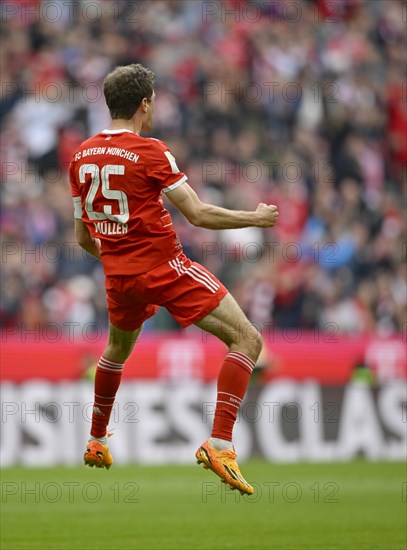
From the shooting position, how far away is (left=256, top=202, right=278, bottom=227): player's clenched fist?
7.52 meters

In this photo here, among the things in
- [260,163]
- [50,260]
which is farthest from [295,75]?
[50,260]

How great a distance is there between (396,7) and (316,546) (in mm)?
15937

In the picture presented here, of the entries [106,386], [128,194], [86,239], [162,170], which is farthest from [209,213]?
[106,386]

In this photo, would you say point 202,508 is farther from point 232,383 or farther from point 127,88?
point 127,88

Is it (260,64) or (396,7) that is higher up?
(396,7)

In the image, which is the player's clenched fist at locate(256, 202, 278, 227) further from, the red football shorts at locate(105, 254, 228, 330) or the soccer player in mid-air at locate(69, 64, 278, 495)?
the red football shorts at locate(105, 254, 228, 330)

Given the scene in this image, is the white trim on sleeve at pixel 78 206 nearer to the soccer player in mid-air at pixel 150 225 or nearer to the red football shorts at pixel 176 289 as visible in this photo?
the soccer player in mid-air at pixel 150 225

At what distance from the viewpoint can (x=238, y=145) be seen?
18812 millimetres

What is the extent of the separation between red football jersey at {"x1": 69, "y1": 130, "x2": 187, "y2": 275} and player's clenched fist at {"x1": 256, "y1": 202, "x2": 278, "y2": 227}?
521mm

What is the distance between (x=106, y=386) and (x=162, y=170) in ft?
5.69

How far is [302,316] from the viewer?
1727cm

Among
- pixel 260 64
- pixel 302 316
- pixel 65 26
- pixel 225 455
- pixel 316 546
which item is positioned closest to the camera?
pixel 225 455

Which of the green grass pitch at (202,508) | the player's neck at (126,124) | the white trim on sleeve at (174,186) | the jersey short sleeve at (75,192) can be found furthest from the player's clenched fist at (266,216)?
Result: the green grass pitch at (202,508)

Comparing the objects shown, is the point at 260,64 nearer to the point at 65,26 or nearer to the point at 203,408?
the point at 65,26
